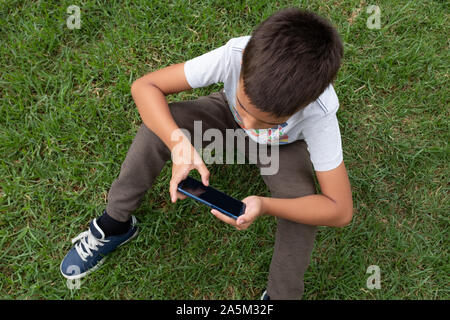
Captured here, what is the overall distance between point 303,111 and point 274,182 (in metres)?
0.43

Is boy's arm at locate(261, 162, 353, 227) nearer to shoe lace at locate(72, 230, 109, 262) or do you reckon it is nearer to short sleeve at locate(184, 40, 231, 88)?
short sleeve at locate(184, 40, 231, 88)

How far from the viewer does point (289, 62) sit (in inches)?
52.7

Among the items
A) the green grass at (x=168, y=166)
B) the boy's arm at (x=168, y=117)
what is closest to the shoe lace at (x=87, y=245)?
the green grass at (x=168, y=166)

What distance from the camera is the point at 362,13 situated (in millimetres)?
2705

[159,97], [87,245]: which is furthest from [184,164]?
[87,245]

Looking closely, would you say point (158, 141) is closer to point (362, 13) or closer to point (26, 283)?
point (26, 283)

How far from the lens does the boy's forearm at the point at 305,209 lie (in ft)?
5.52

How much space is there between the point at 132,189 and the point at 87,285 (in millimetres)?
674

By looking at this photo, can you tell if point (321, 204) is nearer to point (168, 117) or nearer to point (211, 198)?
point (211, 198)

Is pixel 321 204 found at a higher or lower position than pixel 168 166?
higher

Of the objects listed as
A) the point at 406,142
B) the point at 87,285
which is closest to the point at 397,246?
the point at 406,142

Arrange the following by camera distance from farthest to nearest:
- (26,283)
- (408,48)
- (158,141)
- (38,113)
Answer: (408,48) < (38,113) < (26,283) < (158,141)

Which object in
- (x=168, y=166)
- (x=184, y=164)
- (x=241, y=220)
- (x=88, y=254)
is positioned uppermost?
(x=184, y=164)

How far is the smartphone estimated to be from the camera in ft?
5.24
